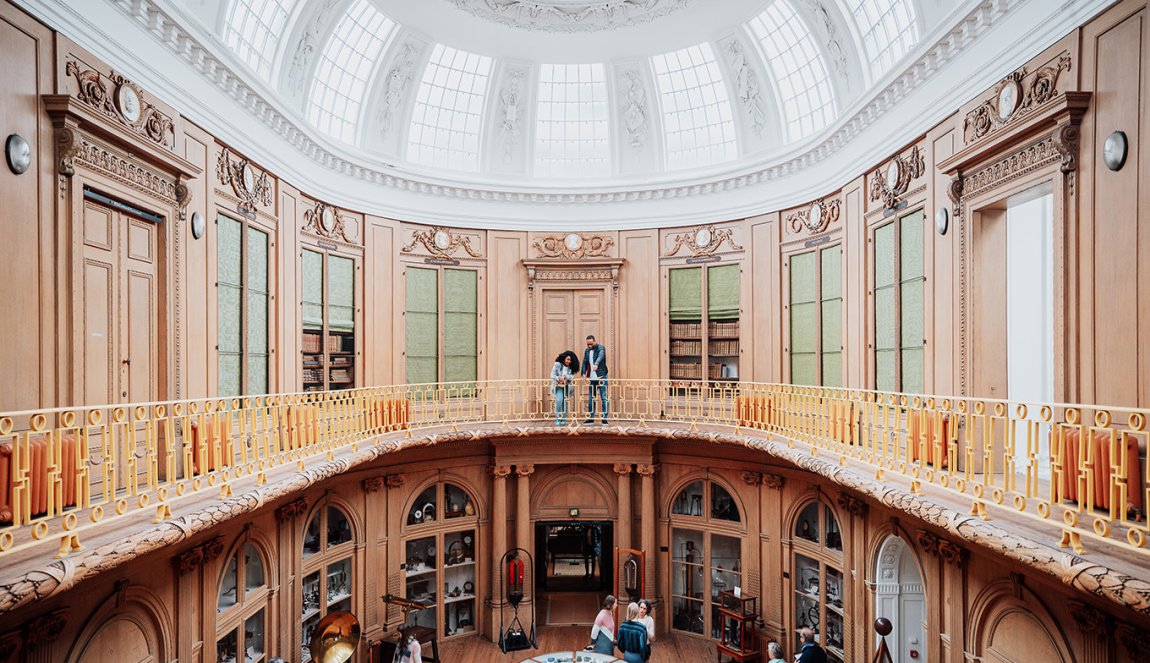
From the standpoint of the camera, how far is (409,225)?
13.4 meters

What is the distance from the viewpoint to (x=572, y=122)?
14.6 metres

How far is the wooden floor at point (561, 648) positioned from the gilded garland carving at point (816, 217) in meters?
8.05

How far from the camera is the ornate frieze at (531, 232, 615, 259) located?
14.2m

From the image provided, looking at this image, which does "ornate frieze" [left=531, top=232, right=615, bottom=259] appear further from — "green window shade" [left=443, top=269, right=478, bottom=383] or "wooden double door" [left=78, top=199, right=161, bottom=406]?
"wooden double door" [left=78, top=199, right=161, bottom=406]

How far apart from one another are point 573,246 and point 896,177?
699 centimetres

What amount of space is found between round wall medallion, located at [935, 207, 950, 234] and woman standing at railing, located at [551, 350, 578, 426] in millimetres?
6531

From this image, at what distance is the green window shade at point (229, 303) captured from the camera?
8.58 metres

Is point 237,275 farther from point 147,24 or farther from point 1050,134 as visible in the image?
point 1050,134

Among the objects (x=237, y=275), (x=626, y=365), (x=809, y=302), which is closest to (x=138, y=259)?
(x=237, y=275)

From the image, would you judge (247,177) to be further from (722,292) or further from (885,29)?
(885,29)

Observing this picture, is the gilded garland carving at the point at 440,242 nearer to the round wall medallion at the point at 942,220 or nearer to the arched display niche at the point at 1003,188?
the round wall medallion at the point at 942,220

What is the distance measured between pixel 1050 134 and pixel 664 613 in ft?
34.1

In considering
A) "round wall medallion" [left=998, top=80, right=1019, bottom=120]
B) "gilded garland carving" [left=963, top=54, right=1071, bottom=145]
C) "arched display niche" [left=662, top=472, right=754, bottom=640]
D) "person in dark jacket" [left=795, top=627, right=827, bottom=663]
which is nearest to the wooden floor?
"arched display niche" [left=662, top=472, right=754, bottom=640]

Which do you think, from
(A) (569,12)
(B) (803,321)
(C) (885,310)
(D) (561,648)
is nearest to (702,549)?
(D) (561,648)
